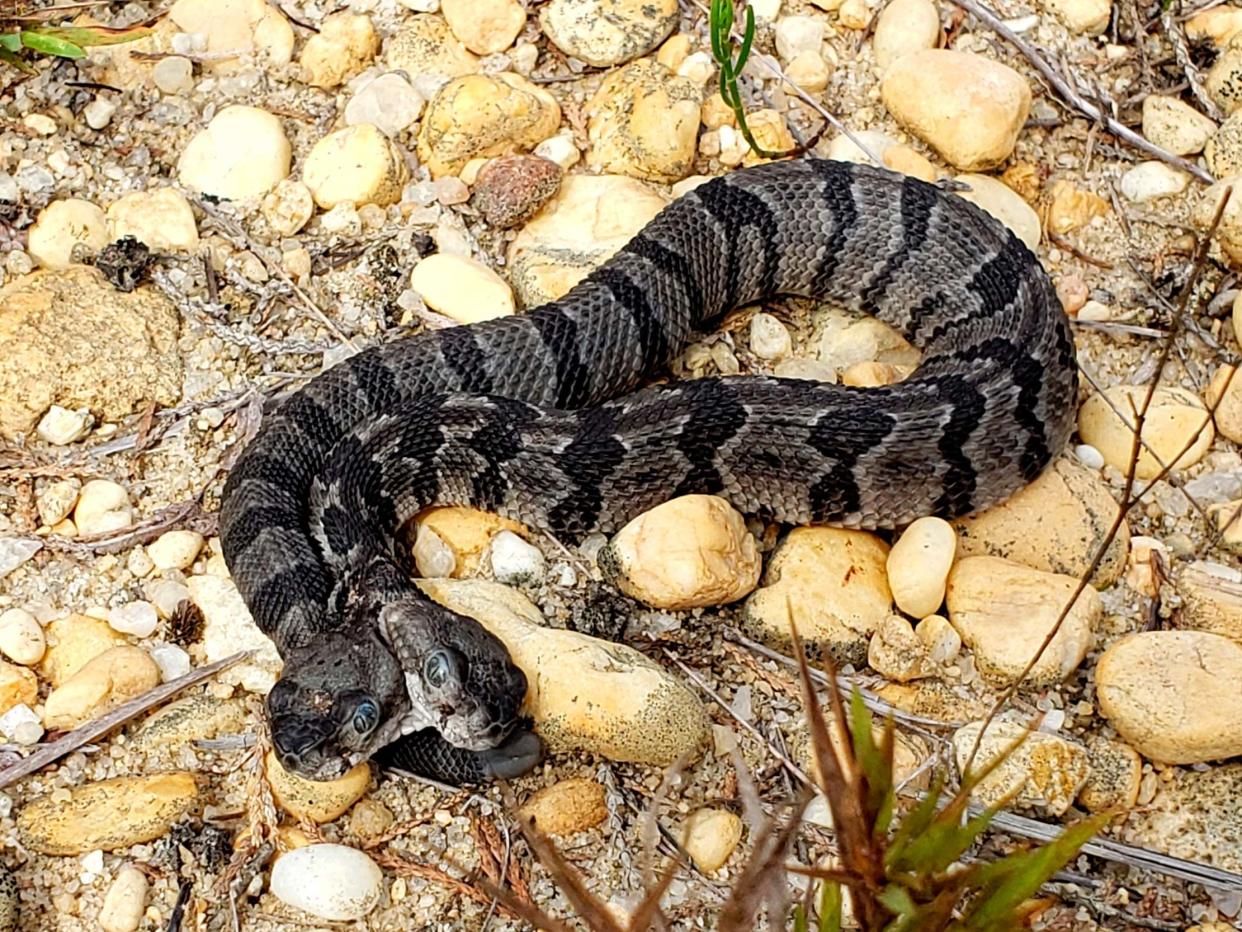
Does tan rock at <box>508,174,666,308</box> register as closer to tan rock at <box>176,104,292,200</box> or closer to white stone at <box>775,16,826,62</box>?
white stone at <box>775,16,826,62</box>

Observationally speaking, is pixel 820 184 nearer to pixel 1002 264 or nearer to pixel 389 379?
pixel 1002 264

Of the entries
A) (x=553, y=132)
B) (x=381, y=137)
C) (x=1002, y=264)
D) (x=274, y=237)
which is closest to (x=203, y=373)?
(x=274, y=237)

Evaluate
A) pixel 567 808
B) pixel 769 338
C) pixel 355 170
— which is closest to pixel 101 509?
pixel 355 170

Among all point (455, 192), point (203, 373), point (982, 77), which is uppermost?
point (982, 77)

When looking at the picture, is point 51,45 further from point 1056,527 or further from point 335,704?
point 1056,527

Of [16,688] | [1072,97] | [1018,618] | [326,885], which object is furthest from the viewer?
[1072,97]
